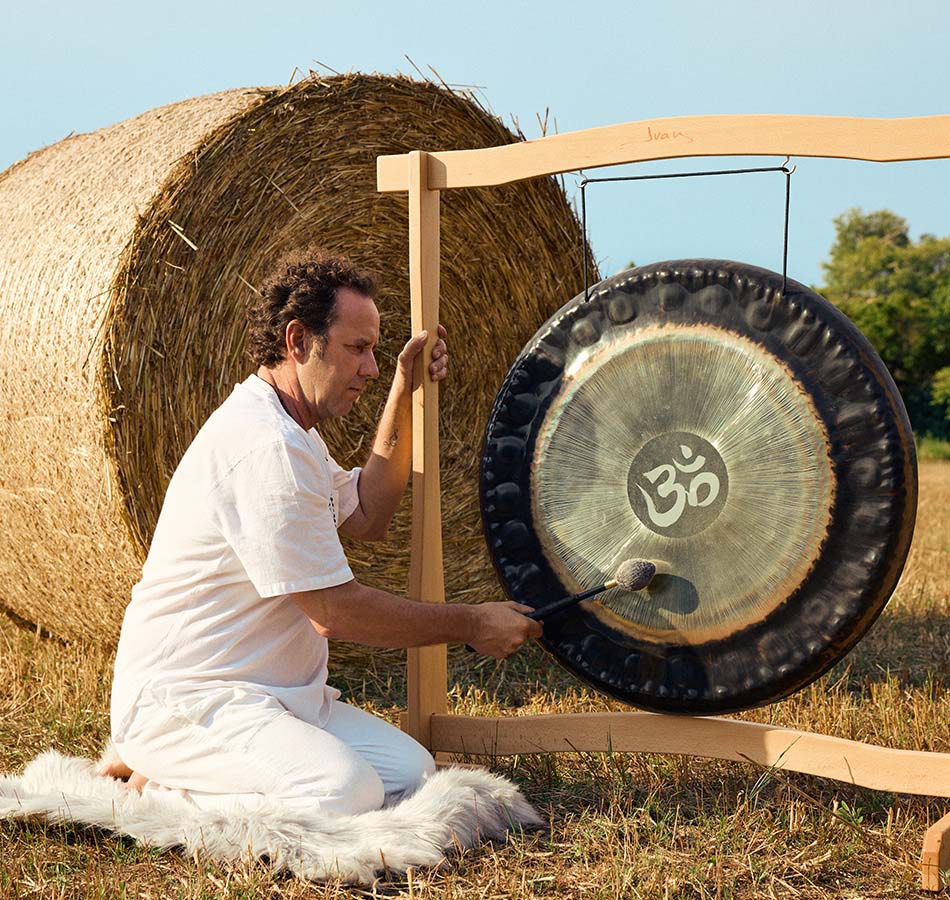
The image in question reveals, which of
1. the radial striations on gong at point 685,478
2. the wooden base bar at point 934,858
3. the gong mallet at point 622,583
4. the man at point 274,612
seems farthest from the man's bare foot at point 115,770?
the wooden base bar at point 934,858

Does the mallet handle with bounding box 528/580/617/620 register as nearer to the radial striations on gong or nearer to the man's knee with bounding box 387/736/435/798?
the radial striations on gong

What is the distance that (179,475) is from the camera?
3170mm

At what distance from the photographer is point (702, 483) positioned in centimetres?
316

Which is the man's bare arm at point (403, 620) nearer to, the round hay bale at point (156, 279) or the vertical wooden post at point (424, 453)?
the vertical wooden post at point (424, 453)

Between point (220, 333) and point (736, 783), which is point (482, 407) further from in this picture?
point (736, 783)

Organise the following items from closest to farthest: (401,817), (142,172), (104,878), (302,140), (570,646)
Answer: (104,878), (401,817), (570,646), (142,172), (302,140)

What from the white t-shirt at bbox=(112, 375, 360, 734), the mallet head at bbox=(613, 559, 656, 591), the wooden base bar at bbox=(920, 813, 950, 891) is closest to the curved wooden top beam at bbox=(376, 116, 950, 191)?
the white t-shirt at bbox=(112, 375, 360, 734)

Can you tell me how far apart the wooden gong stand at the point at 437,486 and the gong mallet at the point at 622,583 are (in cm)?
32

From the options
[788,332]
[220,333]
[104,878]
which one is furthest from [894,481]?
[220,333]

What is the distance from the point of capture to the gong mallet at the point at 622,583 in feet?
10.4

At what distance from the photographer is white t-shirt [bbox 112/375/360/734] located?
115 inches

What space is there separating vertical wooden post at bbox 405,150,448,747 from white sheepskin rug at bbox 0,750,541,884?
1.44ft

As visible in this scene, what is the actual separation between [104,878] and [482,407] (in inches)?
121

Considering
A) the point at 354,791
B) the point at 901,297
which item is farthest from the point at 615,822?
the point at 901,297
